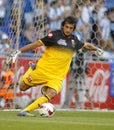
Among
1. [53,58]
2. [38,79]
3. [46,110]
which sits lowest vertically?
[46,110]

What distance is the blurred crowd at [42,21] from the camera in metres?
14.2

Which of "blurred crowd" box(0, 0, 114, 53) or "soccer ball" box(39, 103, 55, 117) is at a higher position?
"blurred crowd" box(0, 0, 114, 53)

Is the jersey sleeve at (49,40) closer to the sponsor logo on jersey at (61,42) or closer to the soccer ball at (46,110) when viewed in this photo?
the sponsor logo on jersey at (61,42)

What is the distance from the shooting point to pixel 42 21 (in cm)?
1466

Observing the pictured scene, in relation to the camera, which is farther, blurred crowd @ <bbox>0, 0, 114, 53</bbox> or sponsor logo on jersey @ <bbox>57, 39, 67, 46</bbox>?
blurred crowd @ <bbox>0, 0, 114, 53</bbox>

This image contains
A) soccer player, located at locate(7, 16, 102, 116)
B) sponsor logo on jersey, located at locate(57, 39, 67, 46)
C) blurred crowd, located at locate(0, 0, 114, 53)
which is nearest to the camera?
soccer player, located at locate(7, 16, 102, 116)

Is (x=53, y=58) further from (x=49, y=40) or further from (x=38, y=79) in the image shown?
(x=38, y=79)

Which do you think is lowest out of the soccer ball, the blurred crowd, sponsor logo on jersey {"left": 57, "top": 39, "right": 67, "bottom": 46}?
the soccer ball

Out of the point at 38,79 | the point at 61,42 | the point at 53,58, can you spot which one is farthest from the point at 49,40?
the point at 38,79

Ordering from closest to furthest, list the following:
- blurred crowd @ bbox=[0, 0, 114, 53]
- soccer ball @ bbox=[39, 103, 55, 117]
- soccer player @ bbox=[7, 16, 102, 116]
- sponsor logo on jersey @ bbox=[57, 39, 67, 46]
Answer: soccer ball @ bbox=[39, 103, 55, 117]
soccer player @ bbox=[7, 16, 102, 116]
sponsor logo on jersey @ bbox=[57, 39, 67, 46]
blurred crowd @ bbox=[0, 0, 114, 53]

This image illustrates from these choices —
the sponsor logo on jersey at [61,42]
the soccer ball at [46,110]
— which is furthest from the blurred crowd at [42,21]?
the soccer ball at [46,110]

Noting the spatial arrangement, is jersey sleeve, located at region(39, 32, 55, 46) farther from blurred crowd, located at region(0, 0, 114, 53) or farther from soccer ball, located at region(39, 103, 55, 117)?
blurred crowd, located at region(0, 0, 114, 53)

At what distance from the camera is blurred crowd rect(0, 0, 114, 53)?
14234 millimetres

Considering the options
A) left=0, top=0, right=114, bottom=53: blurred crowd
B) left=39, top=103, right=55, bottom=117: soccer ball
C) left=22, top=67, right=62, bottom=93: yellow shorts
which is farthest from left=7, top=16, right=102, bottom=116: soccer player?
left=0, top=0, right=114, bottom=53: blurred crowd
